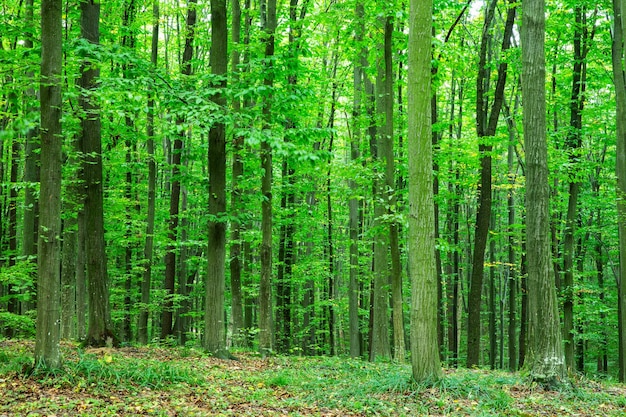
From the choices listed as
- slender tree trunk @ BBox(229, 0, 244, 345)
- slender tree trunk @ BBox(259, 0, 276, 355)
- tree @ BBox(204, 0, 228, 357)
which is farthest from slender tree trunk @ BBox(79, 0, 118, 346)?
slender tree trunk @ BBox(259, 0, 276, 355)

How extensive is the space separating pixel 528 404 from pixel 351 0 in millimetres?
9100

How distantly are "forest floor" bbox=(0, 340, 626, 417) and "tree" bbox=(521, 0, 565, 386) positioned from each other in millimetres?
827

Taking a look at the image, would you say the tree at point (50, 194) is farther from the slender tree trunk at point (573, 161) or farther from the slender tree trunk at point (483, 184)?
the slender tree trunk at point (573, 161)

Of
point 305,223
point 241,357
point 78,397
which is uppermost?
point 305,223

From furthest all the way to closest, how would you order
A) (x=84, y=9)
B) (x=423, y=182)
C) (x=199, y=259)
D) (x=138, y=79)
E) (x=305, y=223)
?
(x=305, y=223) < (x=199, y=259) < (x=84, y=9) < (x=138, y=79) < (x=423, y=182)

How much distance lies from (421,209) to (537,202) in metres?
2.42

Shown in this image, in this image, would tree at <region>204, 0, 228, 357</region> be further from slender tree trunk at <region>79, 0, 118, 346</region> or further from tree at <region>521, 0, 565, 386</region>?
tree at <region>521, 0, 565, 386</region>

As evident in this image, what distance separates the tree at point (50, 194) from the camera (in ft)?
22.4

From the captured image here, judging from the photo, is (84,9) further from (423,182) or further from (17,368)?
(423,182)

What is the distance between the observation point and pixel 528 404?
23.7 ft

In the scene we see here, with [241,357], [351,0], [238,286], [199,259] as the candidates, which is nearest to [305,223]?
[199,259]

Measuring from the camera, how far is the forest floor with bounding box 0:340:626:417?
242 inches

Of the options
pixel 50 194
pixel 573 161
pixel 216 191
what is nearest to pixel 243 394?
pixel 50 194

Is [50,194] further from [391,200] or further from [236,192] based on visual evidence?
[391,200]
